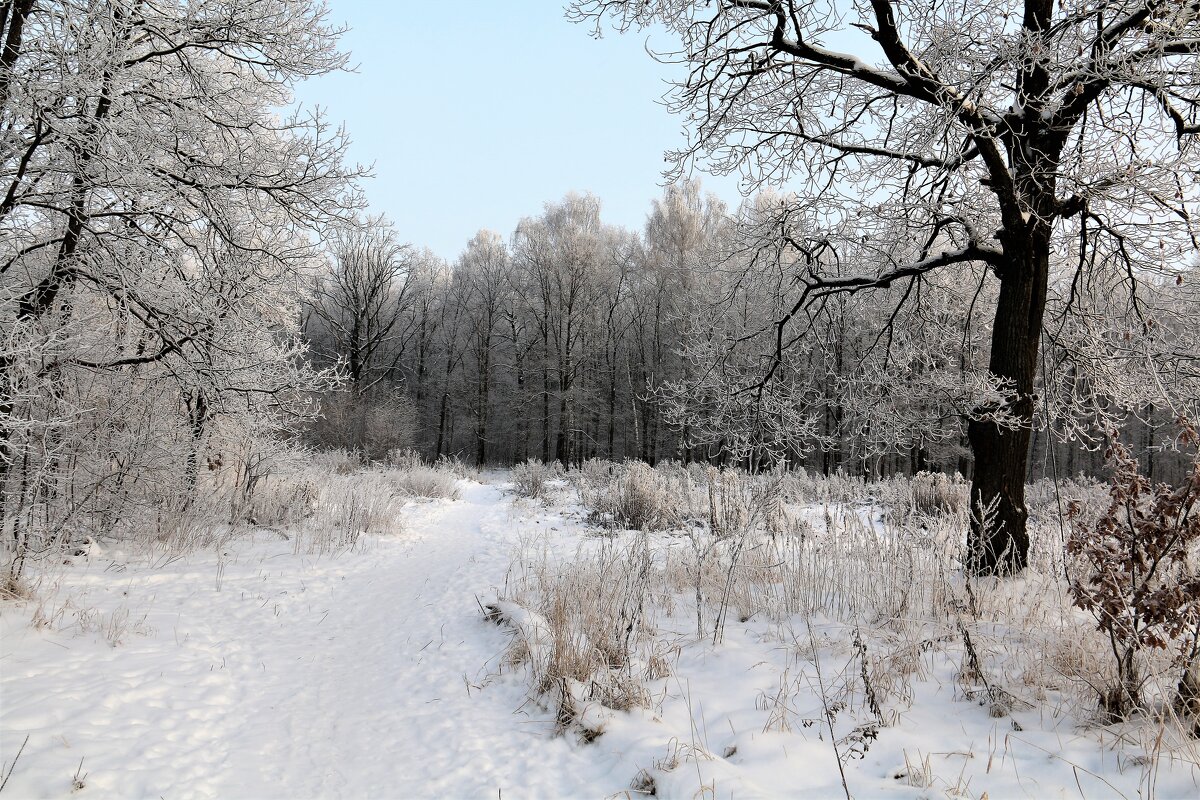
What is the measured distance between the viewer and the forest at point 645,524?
8.86ft

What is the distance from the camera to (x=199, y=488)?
7664mm

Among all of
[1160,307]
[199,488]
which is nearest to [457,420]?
[199,488]

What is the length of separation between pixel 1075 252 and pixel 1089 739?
19.0 feet

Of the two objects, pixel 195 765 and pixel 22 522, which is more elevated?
pixel 22 522

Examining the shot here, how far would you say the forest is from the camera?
2.70 meters

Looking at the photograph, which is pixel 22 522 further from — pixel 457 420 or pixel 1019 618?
pixel 457 420

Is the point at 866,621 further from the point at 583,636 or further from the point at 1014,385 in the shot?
the point at 1014,385

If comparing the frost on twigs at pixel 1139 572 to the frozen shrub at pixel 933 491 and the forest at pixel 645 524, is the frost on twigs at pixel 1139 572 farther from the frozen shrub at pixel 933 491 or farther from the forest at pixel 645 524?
the frozen shrub at pixel 933 491

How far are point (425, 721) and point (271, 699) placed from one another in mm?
1092

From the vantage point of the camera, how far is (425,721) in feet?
10.9

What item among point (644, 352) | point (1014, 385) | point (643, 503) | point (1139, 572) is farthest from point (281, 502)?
point (644, 352)

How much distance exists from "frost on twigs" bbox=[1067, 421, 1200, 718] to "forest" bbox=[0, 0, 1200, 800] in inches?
0.8

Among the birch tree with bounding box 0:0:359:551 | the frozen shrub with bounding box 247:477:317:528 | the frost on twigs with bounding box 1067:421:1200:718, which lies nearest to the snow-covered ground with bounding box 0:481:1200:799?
the frost on twigs with bounding box 1067:421:1200:718

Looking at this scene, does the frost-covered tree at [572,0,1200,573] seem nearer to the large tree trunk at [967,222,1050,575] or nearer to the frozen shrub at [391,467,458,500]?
the large tree trunk at [967,222,1050,575]
